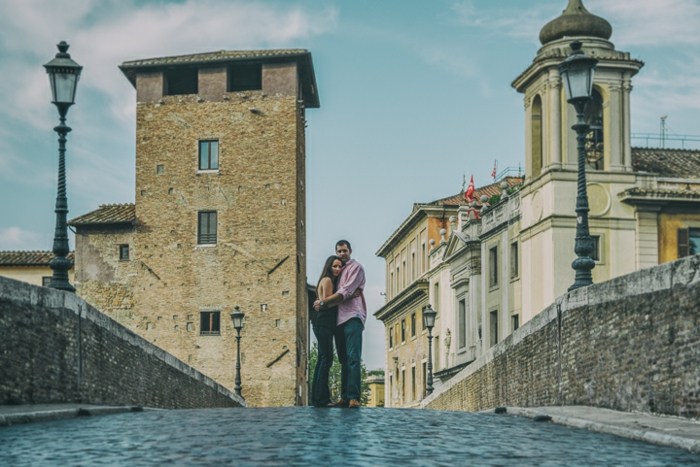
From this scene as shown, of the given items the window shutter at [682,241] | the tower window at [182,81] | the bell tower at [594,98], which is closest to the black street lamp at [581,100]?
the bell tower at [594,98]

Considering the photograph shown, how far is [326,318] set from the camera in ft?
49.1

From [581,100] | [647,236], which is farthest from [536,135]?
[581,100]

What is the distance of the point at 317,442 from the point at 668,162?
4189cm

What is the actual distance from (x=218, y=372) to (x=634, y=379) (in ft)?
131

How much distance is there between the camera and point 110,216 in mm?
56656

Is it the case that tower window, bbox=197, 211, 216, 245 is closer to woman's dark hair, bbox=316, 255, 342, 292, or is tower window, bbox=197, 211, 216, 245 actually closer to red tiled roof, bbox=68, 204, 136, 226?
red tiled roof, bbox=68, 204, 136, 226

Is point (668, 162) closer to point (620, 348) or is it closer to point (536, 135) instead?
point (536, 135)

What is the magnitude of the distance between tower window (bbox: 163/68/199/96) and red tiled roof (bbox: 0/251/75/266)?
1451 cm

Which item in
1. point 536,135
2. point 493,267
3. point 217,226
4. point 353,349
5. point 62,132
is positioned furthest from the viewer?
point 217,226

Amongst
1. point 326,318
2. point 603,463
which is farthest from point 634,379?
point 603,463

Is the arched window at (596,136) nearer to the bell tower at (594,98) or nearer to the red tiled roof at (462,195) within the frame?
the bell tower at (594,98)

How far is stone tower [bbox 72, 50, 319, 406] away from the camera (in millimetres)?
53125

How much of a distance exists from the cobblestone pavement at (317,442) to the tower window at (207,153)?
42.3 m

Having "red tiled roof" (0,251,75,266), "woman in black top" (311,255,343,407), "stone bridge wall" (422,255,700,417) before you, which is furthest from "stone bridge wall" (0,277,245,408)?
"red tiled roof" (0,251,75,266)
